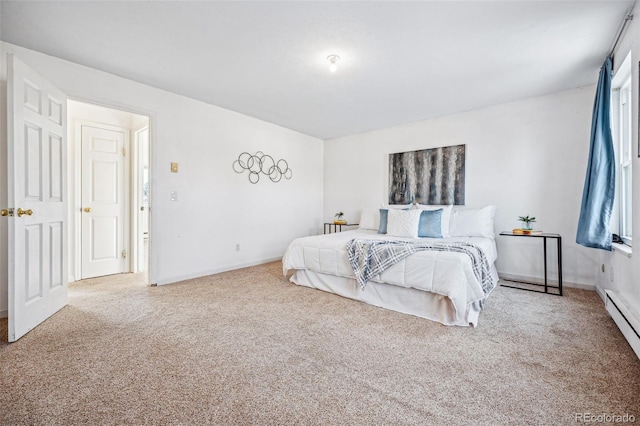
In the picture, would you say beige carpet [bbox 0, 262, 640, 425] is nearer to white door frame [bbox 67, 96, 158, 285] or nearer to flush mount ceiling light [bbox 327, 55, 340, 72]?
white door frame [bbox 67, 96, 158, 285]

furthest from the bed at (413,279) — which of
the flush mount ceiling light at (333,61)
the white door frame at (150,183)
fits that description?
the flush mount ceiling light at (333,61)

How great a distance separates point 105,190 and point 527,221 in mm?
5438

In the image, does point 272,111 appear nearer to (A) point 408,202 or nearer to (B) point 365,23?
(B) point 365,23

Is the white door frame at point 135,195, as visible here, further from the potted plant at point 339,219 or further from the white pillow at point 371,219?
the white pillow at point 371,219

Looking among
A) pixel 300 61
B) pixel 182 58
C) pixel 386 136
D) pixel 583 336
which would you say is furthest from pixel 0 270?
pixel 386 136

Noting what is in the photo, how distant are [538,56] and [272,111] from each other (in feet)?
10.1

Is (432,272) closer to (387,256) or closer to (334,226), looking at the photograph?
(387,256)

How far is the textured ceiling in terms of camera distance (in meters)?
1.99

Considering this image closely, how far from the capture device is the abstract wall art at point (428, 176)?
409 cm

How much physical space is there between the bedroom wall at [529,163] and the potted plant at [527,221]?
0.10m

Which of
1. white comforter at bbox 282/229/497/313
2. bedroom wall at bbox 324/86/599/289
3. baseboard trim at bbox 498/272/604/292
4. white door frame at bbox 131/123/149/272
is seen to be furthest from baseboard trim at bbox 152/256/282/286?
baseboard trim at bbox 498/272/604/292

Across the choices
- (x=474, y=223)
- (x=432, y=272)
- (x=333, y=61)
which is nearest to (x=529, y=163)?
(x=474, y=223)

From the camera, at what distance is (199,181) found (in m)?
3.76

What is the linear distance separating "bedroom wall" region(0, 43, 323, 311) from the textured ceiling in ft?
0.60
